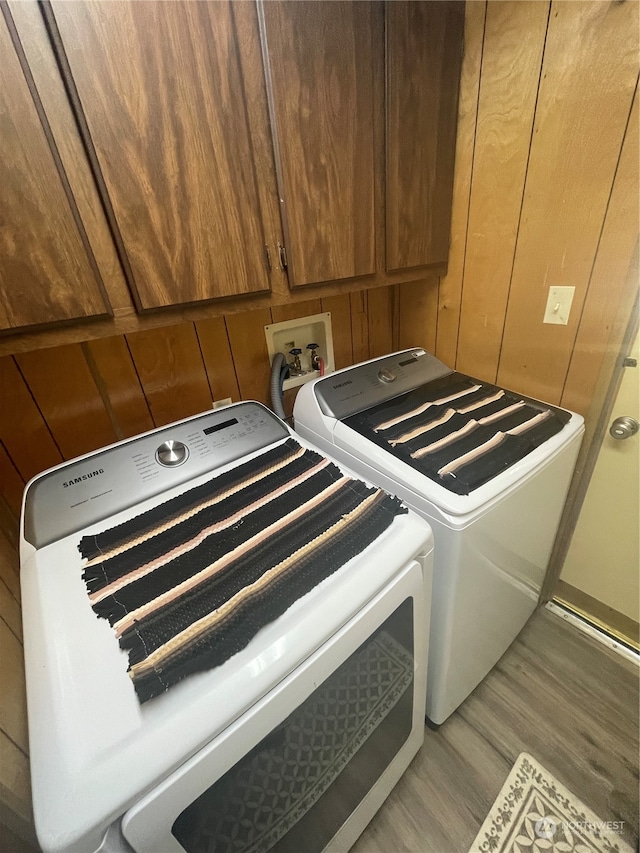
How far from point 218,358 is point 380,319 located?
2.43ft

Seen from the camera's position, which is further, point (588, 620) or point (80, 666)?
point (588, 620)

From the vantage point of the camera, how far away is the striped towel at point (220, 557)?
561mm

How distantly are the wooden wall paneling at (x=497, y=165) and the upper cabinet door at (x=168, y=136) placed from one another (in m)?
0.75

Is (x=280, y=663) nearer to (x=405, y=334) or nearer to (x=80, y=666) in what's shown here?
(x=80, y=666)

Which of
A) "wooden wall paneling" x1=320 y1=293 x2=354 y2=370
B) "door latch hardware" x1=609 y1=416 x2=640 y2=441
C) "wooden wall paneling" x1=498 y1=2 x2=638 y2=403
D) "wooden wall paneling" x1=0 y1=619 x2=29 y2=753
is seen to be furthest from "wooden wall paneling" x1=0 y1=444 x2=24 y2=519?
"door latch hardware" x1=609 y1=416 x2=640 y2=441

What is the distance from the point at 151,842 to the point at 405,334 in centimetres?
160

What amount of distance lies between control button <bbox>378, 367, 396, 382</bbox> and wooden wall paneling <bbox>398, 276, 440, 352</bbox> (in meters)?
0.33

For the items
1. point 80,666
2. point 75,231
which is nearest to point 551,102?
point 75,231

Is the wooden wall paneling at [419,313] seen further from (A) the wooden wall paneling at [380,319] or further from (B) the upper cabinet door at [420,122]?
(B) the upper cabinet door at [420,122]

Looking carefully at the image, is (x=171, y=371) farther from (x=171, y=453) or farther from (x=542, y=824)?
(x=542, y=824)

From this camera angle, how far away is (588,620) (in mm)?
1458

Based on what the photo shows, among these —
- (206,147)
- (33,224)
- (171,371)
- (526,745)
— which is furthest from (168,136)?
(526,745)

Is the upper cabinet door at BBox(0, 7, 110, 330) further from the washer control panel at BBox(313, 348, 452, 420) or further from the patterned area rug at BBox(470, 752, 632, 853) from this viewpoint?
the patterned area rug at BBox(470, 752, 632, 853)

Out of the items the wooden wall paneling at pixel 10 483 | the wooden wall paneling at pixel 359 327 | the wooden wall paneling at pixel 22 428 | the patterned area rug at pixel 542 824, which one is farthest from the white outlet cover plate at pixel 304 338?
the patterned area rug at pixel 542 824
